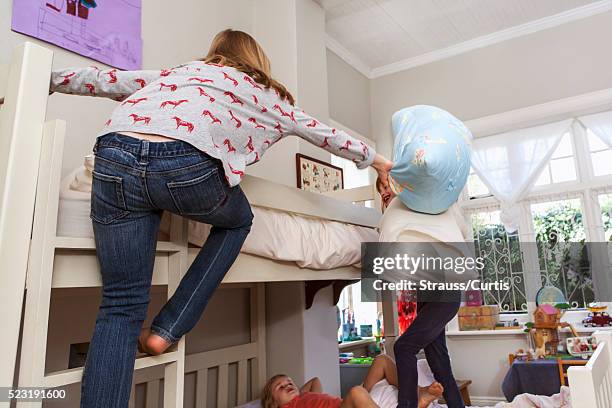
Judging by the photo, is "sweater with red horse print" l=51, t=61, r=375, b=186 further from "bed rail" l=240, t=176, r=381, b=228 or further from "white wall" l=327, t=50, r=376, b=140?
"white wall" l=327, t=50, r=376, b=140

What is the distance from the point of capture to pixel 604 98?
3207 mm

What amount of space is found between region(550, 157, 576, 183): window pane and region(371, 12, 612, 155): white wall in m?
0.47

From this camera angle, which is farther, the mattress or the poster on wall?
the poster on wall

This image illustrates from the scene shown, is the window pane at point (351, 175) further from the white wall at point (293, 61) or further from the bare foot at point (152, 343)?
the bare foot at point (152, 343)

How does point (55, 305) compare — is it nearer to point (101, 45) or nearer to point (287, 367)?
point (101, 45)

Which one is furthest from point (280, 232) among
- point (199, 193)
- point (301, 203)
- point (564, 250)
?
point (564, 250)

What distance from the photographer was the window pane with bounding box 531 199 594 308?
3324 mm

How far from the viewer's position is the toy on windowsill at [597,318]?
3.06 m

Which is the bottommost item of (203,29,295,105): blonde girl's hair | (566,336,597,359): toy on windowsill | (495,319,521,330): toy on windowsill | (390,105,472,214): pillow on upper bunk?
(566,336,597,359): toy on windowsill

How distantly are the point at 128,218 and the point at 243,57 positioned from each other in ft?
1.65

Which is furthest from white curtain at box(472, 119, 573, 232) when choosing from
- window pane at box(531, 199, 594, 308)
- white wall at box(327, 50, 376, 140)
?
white wall at box(327, 50, 376, 140)


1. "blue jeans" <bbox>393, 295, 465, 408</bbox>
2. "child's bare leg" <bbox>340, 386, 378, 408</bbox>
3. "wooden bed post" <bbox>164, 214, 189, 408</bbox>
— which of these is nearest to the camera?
"wooden bed post" <bbox>164, 214, 189, 408</bbox>

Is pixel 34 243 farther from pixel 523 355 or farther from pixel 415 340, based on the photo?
pixel 523 355

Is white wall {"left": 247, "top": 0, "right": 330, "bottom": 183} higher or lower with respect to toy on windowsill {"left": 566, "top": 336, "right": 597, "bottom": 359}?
higher
